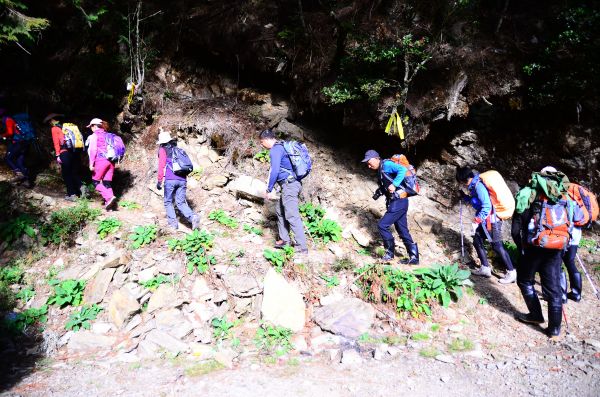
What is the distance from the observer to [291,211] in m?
6.37

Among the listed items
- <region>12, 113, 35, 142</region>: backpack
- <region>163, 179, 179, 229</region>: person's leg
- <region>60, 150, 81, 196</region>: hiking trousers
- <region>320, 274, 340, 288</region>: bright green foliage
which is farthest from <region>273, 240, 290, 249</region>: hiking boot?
<region>12, 113, 35, 142</region>: backpack

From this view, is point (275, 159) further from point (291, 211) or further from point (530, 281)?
point (530, 281)

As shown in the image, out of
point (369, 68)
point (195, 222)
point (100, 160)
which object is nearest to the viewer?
point (195, 222)

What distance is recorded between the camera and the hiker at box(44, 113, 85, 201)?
7.72 meters

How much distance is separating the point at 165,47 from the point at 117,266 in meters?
8.20

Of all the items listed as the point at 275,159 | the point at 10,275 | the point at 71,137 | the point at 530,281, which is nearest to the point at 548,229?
the point at 530,281

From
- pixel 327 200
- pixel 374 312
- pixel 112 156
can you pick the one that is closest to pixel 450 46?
pixel 327 200

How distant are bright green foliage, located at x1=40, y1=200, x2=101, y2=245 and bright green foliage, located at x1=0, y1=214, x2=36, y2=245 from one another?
0.23 m

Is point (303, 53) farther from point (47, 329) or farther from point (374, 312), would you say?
point (47, 329)

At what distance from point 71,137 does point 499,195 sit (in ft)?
29.9

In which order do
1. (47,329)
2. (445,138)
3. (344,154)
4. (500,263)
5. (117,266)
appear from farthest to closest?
(344,154), (445,138), (500,263), (117,266), (47,329)

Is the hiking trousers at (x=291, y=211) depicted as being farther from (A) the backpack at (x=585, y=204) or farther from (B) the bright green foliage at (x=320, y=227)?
(A) the backpack at (x=585, y=204)

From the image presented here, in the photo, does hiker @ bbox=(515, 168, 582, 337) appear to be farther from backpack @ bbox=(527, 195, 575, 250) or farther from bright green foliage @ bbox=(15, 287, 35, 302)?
bright green foliage @ bbox=(15, 287, 35, 302)

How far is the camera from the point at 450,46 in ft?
27.6
